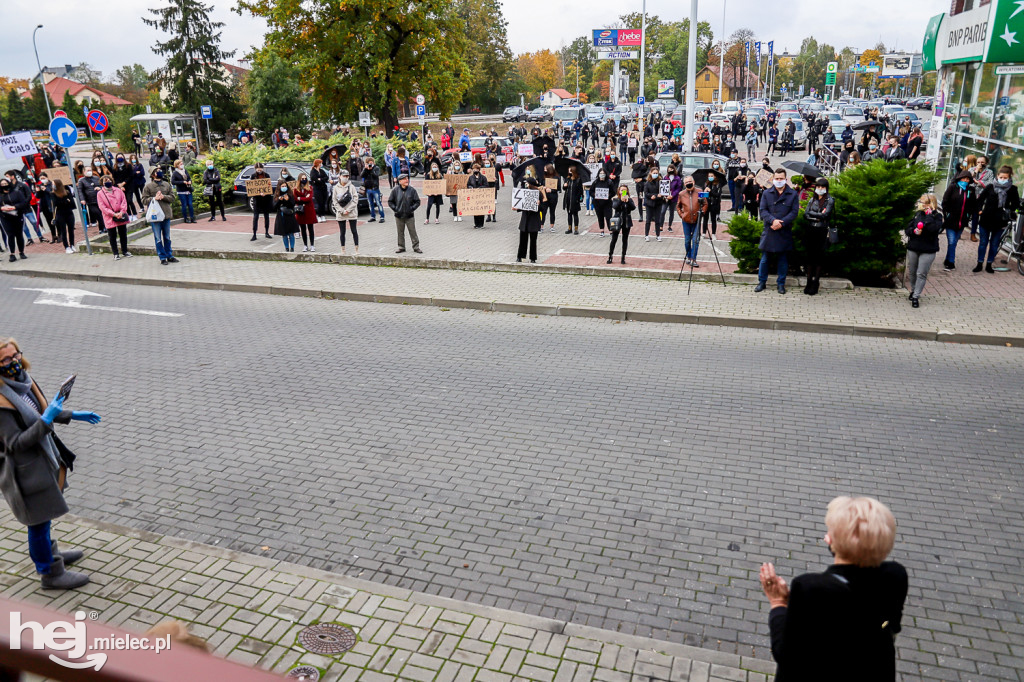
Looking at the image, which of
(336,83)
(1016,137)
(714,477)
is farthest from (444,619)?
(336,83)

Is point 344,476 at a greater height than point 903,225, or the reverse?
point 903,225

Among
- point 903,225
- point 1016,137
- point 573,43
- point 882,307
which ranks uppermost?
point 573,43

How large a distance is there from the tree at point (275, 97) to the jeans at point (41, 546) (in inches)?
1901

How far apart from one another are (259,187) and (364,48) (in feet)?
81.0

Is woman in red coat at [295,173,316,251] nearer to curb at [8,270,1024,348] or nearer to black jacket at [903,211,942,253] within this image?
curb at [8,270,1024,348]

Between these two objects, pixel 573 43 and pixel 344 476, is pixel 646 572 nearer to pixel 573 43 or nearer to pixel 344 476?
pixel 344 476

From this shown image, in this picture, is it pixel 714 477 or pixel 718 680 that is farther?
pixel 714 477

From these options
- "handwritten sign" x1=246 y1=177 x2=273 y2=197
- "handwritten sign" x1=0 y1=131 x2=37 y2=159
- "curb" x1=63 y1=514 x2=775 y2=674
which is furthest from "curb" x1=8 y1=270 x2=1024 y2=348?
"curb" x1=63 y1=514 x2=775 y2=674

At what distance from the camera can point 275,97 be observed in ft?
163

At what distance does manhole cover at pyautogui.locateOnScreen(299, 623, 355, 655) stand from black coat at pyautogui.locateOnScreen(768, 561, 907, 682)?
8.83ft

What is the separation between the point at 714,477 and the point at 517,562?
7.11 feet

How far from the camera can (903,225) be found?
42.4ft

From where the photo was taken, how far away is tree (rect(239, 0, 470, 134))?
134 ft

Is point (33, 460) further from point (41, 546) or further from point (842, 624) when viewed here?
point (842, 624)
